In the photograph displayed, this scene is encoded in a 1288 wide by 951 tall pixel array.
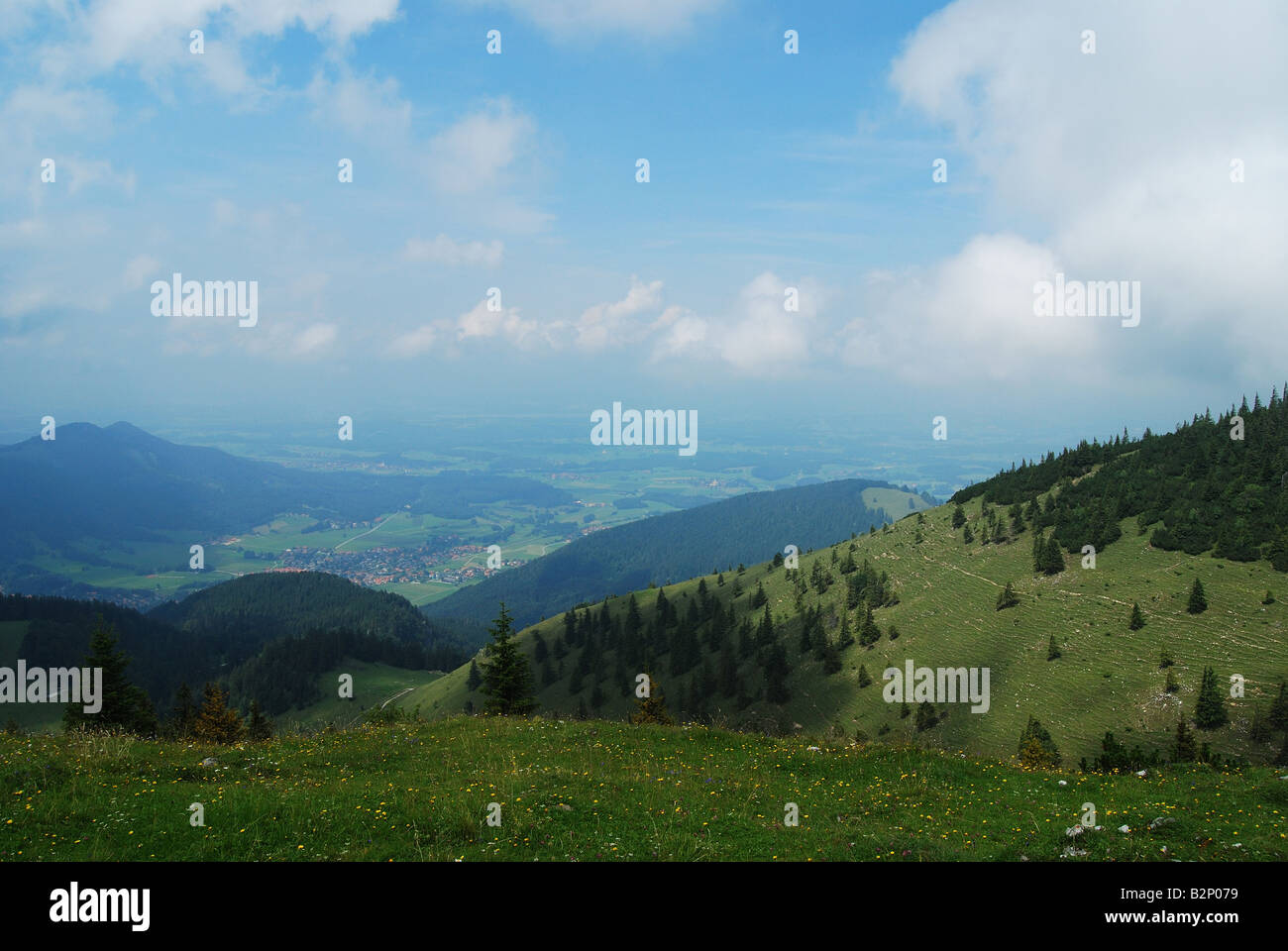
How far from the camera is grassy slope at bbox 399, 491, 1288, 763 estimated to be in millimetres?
55656

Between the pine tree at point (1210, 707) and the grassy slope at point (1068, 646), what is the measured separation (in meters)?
0.83

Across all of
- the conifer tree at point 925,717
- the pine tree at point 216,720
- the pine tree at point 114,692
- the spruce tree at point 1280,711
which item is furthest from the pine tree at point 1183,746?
the pine tree at point 114,692

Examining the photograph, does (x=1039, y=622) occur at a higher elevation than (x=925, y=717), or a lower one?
higher

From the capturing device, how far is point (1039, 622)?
73.8 metres

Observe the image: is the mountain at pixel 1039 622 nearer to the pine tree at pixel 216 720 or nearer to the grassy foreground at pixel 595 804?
the grassy foreground at pixel 595 804

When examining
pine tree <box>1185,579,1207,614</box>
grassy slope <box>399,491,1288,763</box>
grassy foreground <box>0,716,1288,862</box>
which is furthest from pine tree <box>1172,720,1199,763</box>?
pine tree <box>1185,579,1207,614</box>

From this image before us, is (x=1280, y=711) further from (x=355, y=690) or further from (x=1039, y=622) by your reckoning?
(x=355, y=690)

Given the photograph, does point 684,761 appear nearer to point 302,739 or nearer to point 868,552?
point 302,739

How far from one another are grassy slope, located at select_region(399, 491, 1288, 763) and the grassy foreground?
146 feet

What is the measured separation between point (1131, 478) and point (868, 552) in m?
41.1

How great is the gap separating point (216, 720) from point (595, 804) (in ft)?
165

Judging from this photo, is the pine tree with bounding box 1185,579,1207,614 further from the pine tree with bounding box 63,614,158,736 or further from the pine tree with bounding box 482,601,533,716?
the pine tree with bounding box 63,614,158,736

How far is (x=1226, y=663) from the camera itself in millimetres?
55875

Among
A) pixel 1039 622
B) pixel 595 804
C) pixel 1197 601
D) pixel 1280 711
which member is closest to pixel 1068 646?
pixel 1039 622
